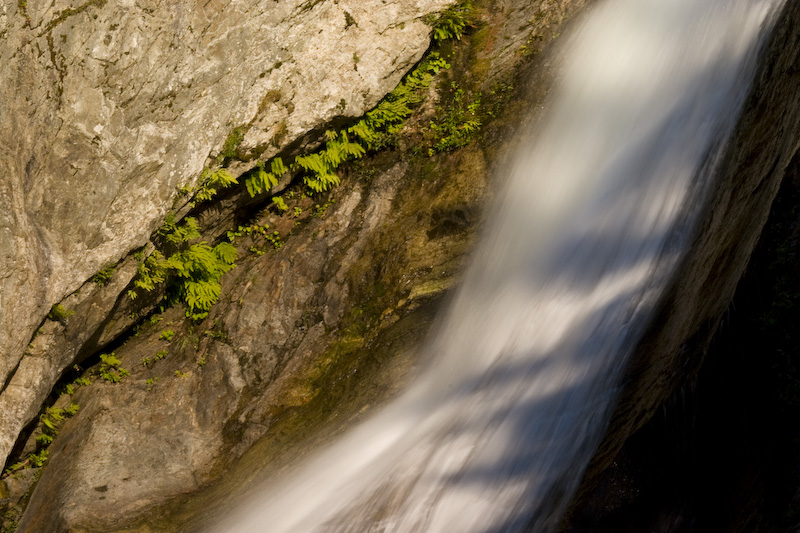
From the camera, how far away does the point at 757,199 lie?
4688mm

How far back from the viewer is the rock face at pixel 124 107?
5.81m

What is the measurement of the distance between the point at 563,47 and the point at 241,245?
4.13 metres

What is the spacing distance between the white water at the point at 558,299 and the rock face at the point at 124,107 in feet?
A: 8.27

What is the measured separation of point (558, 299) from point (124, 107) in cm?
439

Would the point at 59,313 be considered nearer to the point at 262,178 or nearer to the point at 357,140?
the point at 262,178

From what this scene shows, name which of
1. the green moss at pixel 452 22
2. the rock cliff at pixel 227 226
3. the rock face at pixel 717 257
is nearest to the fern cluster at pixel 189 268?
the rock cliff at pixel 227 226

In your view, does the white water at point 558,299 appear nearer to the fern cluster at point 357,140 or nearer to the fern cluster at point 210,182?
the fern cluster at point 357,140

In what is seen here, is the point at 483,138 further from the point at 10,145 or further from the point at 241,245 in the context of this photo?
the point at 10,145

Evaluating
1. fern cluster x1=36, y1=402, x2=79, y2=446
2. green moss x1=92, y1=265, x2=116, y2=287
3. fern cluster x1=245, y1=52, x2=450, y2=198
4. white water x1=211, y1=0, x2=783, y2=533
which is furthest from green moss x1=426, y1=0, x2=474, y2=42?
fern cluster x1=36, y1=402, x2=79, y2=446

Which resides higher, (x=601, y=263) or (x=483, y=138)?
(x=483, y=138)

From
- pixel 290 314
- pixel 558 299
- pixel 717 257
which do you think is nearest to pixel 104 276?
pixel 290 314

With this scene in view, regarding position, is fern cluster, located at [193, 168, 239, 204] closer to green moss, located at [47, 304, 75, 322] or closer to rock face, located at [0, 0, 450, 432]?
rock face, located at [0, 0, 450, 432]

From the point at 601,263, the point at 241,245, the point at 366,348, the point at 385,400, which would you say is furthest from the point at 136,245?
the point at 601,263

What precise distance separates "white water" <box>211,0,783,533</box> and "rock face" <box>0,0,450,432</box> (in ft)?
8.27
